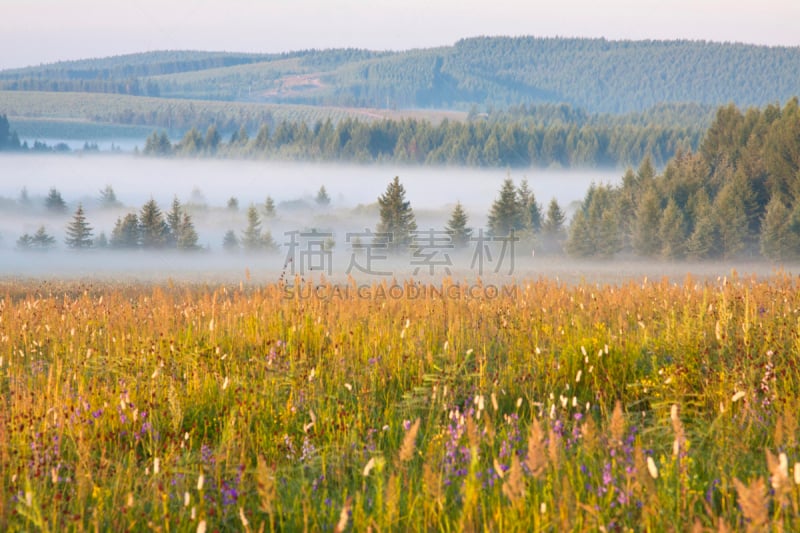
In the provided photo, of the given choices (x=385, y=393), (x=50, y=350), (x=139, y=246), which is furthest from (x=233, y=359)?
(x=139, y=246)

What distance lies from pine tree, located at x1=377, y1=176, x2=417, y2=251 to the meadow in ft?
176

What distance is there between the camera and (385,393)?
6578 millimetres

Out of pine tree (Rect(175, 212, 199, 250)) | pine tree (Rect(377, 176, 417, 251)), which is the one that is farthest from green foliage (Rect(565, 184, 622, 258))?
pine tree (Rect(175, 212, 199, 250))

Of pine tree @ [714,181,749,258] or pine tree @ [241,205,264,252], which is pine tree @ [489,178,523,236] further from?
pine tree @ [241,205,264,252]

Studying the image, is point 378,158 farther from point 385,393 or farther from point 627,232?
point 385,393

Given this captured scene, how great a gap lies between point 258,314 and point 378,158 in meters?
166

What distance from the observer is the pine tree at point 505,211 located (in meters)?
66.4

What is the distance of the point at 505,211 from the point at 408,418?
61972 millimetres

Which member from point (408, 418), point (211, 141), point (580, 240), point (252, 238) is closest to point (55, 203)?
point (252, 238)

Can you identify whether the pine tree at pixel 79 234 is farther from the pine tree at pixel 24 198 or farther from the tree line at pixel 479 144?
the tree line at pixel 479 144

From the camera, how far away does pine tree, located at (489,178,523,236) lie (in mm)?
66438

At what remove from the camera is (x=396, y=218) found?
64.1 m

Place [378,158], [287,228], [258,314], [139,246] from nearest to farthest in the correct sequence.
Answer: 1. [258,314]
2. [139,246]
3. [287,228]
4. [378,158]

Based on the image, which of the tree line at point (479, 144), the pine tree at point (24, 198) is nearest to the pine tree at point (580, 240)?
the tree line at point (479, 144)
